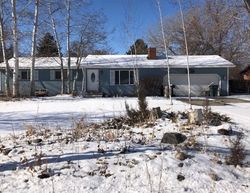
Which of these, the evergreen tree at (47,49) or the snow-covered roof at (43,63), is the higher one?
the evergreen tree at (47,49)

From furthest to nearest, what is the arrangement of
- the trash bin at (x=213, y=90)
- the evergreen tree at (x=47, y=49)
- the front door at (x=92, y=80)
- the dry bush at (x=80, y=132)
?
the evergreen tree at (x=47, y=49)
the front door at (x=92, y=80)
the trash bin at (x=213, y=90)
the dry bush at (x=80, y=132)

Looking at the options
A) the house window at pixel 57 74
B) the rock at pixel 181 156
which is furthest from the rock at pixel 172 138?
the house window at pixel 57 74

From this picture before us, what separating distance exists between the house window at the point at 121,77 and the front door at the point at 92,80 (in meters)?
1.35

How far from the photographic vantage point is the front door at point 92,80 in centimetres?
3283

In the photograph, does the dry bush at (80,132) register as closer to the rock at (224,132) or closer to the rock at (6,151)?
the rock at (6,151)

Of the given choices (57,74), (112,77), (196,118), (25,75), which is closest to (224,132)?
(196,118)

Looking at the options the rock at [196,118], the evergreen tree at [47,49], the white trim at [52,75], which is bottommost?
the rock at [196,118]

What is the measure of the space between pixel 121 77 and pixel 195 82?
5.81 metres

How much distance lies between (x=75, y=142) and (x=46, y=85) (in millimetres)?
28746

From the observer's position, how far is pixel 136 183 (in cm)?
591

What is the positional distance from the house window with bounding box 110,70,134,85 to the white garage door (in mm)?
2816

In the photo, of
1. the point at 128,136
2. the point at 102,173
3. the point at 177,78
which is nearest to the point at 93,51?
the point at 177,78

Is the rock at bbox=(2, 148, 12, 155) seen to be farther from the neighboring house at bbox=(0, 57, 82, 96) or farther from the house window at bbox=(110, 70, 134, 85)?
the neighboring house at bbox=(0, 57, 82, 96)

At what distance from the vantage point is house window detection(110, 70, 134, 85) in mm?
32219
